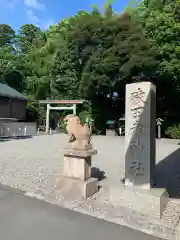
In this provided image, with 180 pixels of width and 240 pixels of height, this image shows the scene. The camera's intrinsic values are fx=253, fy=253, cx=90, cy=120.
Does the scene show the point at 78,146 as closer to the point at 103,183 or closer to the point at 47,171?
the point at 103,183

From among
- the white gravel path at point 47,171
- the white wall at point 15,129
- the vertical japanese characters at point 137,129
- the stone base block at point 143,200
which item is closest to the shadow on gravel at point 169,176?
the white gravel path at point 47,171

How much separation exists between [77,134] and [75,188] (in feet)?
3.43

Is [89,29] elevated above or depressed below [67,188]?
above

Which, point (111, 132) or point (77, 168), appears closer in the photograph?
point (77, 168)

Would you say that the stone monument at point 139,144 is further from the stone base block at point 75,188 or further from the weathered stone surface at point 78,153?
the weathered stone surface at point 78,153

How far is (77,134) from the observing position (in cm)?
497

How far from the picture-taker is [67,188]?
16.3ft

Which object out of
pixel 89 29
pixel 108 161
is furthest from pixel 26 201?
pixel 89 29

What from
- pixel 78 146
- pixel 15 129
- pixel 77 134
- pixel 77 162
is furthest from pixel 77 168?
pixel 15 129

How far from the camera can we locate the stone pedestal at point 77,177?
4852 millimetres

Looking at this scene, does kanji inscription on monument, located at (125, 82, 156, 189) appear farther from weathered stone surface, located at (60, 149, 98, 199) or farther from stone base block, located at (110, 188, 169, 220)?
weathered stone surface, located at (60, 149, 98, 199)

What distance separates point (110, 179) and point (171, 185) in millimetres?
1430

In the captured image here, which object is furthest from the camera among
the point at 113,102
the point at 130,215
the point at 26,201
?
the point at 113,102

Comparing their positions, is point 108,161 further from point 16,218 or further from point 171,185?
point 16,218
